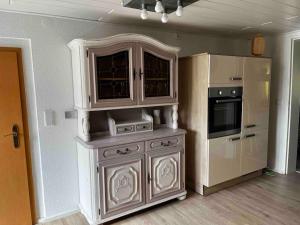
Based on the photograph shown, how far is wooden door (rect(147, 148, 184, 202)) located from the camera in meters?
2.56

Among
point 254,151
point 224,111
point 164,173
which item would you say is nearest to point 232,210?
point 164,173

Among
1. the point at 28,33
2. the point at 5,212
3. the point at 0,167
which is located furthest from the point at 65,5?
the point at 5,212

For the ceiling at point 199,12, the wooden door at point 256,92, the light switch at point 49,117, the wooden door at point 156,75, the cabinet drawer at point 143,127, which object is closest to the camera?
the ceiling at point 199,12

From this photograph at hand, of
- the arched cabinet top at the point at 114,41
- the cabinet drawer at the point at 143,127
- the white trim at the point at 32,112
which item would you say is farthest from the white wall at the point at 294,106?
the white trim at the point at 32,112

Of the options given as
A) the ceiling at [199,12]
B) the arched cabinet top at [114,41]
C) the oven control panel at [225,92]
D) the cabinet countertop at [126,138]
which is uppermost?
the ceiling at [199,12]

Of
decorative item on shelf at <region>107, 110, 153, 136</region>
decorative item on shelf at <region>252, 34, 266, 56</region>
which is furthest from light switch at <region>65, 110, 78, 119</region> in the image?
decorative item on shelf at <region>252, 34, 266, 56</region>

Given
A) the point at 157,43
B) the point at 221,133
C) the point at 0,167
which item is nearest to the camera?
the point at 0,167

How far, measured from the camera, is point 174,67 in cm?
270

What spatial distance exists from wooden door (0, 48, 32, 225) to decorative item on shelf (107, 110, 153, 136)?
893 millimetres

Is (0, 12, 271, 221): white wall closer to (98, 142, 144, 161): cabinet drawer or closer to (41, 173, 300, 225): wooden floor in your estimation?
(41, 173, 300, 225): wooden floor

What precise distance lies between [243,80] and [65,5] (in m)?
2.25

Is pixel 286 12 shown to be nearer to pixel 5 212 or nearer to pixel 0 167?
pixel 0 167

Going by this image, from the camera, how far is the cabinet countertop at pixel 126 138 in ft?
7.29

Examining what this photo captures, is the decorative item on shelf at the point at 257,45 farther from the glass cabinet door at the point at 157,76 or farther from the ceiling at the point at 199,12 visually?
the glass cabinet door at the point at 157,76
